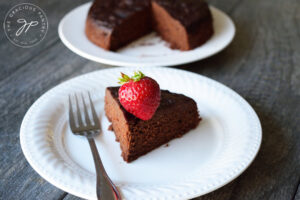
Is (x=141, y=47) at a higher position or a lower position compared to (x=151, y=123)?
lower

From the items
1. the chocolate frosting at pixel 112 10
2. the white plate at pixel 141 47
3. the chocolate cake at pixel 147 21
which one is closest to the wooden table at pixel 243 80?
the white plate at pixel 141 47

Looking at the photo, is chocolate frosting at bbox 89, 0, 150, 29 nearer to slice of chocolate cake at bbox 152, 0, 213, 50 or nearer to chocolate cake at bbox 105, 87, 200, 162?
slice of chocolate cake at bbox 152, 0, 213, 50

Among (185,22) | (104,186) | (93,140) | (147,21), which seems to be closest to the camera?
(104,186)

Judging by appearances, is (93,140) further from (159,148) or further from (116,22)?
(116,22)

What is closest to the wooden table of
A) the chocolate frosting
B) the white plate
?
the white plate

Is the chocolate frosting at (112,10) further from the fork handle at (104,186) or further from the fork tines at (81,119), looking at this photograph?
the fork handle at (104,186)

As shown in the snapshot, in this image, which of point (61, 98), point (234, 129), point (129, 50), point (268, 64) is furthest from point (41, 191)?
point (268, 64)

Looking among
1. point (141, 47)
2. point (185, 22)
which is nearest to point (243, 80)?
point (185, 22)
